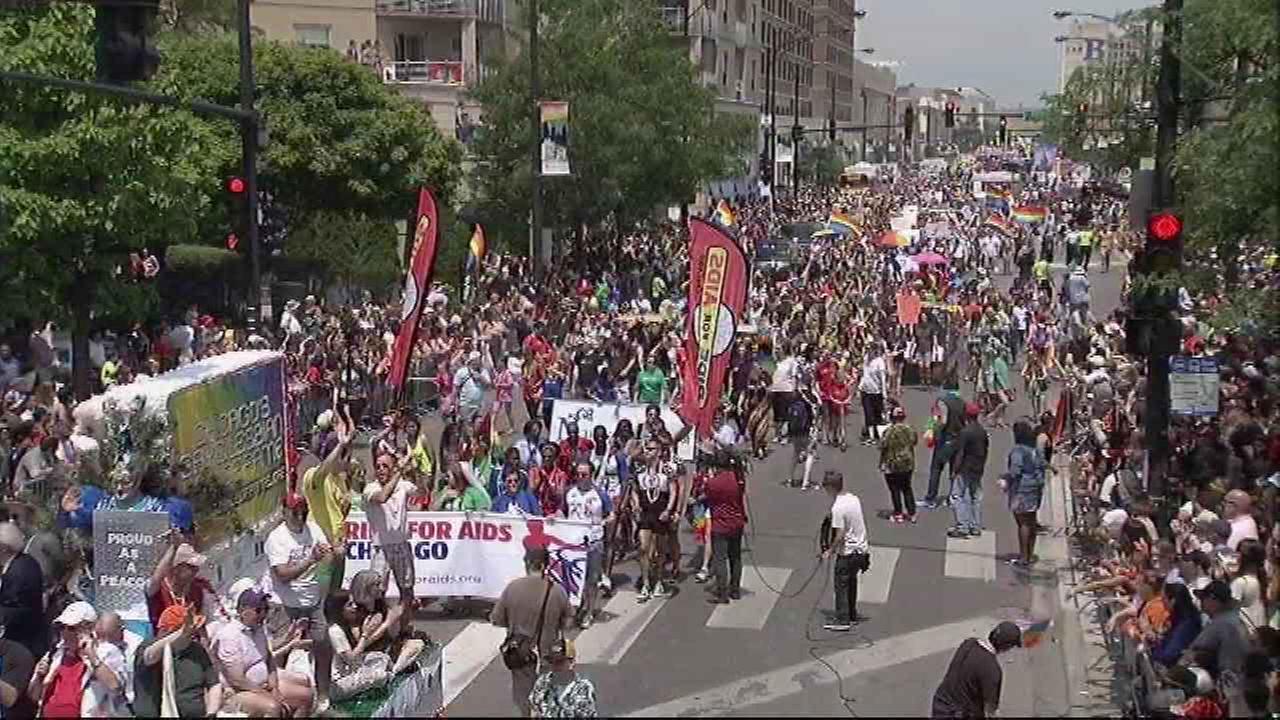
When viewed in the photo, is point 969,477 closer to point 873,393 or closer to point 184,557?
point 873,393

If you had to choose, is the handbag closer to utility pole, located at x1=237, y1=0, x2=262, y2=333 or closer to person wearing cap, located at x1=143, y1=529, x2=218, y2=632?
person wearing cap, located at x1=143, y1=529, x2=218, y2=632

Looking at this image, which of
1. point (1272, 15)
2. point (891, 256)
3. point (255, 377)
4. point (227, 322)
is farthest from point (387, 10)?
point (1272, 15)

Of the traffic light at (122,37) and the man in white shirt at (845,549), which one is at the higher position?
the traffic light at (122,37)

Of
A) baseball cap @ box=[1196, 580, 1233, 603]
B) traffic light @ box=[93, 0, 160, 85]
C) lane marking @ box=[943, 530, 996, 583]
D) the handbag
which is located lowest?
lane marking @ box=[943, 530, 996, 583]

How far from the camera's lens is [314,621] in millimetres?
10062

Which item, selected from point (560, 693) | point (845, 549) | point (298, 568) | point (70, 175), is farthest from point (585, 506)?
point (70, 175)

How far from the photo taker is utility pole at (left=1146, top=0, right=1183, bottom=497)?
13.3m

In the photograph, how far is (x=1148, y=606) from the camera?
10031mm

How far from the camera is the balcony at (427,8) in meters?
50.9

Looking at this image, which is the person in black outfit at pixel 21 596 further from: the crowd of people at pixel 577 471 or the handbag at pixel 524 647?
the handbag at pixel 524 647

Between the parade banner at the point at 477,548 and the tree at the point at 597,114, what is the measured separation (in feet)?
79.9

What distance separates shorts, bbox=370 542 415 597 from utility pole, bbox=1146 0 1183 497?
645 cm

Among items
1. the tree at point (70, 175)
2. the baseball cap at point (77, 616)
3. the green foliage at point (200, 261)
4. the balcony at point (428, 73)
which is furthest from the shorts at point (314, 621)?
the balcony at point (428, 73)

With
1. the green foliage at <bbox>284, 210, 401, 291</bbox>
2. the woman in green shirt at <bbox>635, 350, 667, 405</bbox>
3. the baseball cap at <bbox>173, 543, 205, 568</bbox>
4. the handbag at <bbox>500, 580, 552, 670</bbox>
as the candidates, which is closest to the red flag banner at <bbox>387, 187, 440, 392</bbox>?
the woman in green shirt at <bbox>635, 350, 667, 405</bbox>
